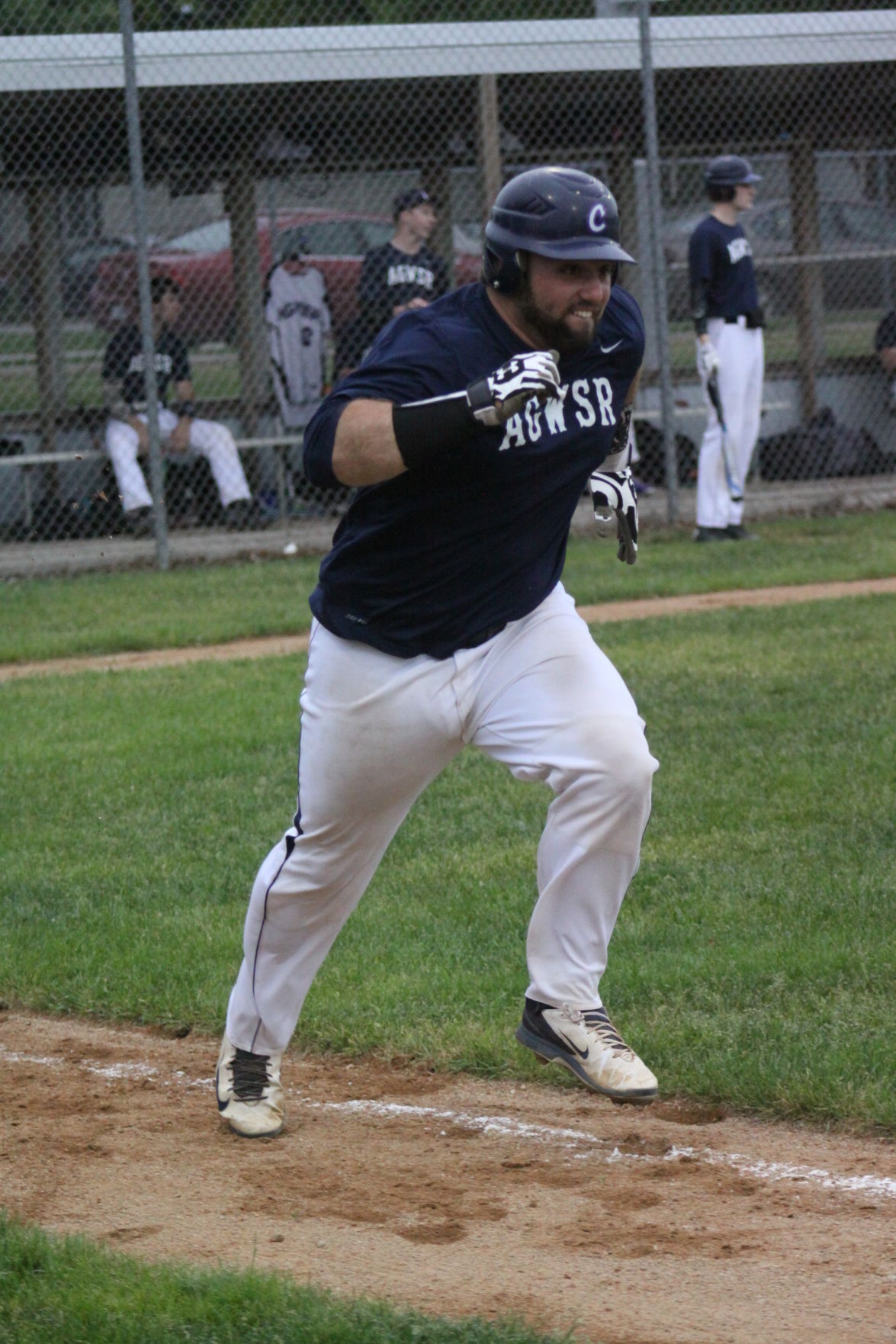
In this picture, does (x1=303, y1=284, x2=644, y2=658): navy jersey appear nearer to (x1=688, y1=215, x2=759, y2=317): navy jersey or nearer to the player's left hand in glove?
the player's left hand in glove

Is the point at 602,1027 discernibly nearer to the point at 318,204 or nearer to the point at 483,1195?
the point at 483,1195

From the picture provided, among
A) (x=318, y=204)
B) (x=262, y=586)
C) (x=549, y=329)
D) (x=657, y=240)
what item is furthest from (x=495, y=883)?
(x=318, y=204)

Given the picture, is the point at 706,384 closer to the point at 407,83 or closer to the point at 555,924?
the point at 407,83

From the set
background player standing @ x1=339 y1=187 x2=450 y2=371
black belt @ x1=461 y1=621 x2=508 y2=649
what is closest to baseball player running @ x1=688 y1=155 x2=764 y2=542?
background player standing @ x1=339 y1=187 x2=450 y2=371

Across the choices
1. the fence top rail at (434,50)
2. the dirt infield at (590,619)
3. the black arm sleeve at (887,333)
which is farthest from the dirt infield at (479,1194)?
the black arm sleeve at (887,333)

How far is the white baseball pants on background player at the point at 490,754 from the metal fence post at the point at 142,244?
328 inches

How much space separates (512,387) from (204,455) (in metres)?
10.3

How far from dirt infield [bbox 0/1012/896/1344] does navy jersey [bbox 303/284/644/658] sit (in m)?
1.06

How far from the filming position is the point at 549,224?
3600 millimetres

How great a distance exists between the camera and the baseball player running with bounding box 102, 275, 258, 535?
12703 millimetres

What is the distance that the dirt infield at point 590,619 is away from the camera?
9484 millimetres

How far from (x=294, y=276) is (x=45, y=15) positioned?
12.9 feet

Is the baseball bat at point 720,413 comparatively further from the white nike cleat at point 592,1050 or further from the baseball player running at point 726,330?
the white nike cleat at point 592,1050

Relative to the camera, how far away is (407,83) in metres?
13.9
